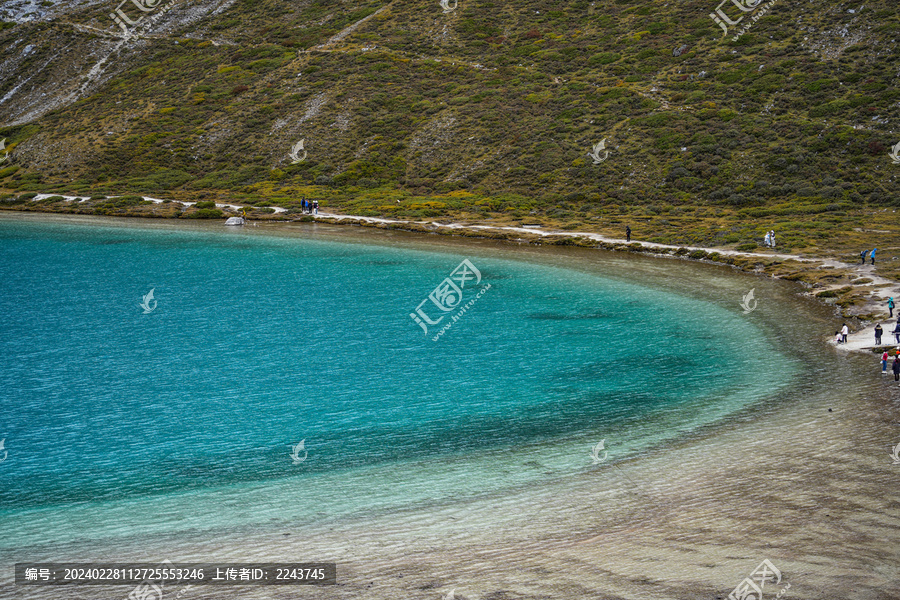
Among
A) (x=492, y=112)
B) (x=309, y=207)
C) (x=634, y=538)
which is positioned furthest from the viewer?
(x=492, y=112)

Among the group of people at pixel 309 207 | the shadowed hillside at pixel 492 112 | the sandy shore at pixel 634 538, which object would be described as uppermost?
the shadowed hillside at pixel 492 112

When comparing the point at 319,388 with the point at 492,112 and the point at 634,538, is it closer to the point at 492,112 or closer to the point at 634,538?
the point at 634,538

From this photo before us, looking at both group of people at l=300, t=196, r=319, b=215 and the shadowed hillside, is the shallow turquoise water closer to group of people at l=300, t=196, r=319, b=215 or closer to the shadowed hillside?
the shadowed hillside

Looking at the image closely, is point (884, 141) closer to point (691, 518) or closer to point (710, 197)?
point (710, 197)

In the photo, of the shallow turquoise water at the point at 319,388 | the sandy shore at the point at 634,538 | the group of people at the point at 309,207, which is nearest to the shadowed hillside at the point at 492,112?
the group of people at the point at 309,207

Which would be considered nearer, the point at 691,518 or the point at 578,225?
the point at 691,518

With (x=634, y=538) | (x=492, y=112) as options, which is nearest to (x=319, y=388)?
(x=634, y=538)

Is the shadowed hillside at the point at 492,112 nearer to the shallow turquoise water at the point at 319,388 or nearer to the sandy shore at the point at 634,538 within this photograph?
the shallow turquoise water at the point at 319,388

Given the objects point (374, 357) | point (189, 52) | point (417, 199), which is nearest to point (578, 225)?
point (417, 199)

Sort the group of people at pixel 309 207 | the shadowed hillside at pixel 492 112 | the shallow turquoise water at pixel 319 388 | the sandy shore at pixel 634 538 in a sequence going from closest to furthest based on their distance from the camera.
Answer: the sandy shore at pixel 634 538, the shallow turquoise water at pixel 319 388, the shadowed hillside at pixel 492 112, the group of people at pixel 309 207
